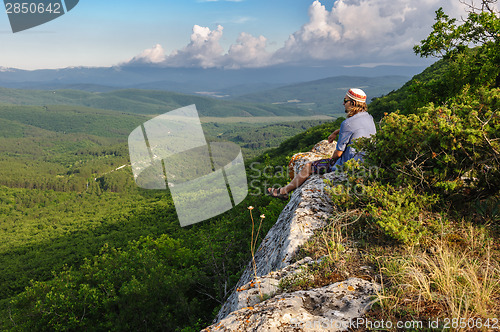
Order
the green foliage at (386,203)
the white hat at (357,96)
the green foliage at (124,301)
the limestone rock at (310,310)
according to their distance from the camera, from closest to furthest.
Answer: the limestone rock at (310,310) → the green foliage at (386,203) → the white hat at (357,96) → the green foliage at (124,301)

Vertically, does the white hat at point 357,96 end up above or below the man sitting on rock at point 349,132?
above

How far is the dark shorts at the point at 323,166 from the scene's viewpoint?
267 inches

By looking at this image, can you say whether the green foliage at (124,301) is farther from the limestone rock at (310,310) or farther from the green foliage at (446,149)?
the green foliage at (446,149)

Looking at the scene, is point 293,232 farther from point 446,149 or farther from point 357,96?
point 357,96

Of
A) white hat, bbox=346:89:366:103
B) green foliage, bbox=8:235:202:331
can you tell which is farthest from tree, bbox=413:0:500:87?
green foliage, bbox=8:235:202:331

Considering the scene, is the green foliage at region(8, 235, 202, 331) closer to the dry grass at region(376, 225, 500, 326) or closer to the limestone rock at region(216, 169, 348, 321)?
the limestone rock at region(216, 169, 348, 321)

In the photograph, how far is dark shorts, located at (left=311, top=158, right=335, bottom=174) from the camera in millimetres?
6785

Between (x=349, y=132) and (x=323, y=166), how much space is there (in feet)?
3.68

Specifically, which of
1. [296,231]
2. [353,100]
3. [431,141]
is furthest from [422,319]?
[353,100]

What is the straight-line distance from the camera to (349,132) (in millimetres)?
6117

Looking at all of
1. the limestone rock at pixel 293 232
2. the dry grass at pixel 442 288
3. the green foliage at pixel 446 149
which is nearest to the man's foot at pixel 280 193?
the limestone rock at pixel 293 232

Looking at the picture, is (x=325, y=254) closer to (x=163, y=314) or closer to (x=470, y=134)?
(x=470, y=134)

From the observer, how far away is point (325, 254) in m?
3.97

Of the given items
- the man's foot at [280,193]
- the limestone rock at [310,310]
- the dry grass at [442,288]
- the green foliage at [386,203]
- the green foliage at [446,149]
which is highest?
the green foliage at [446,149]
